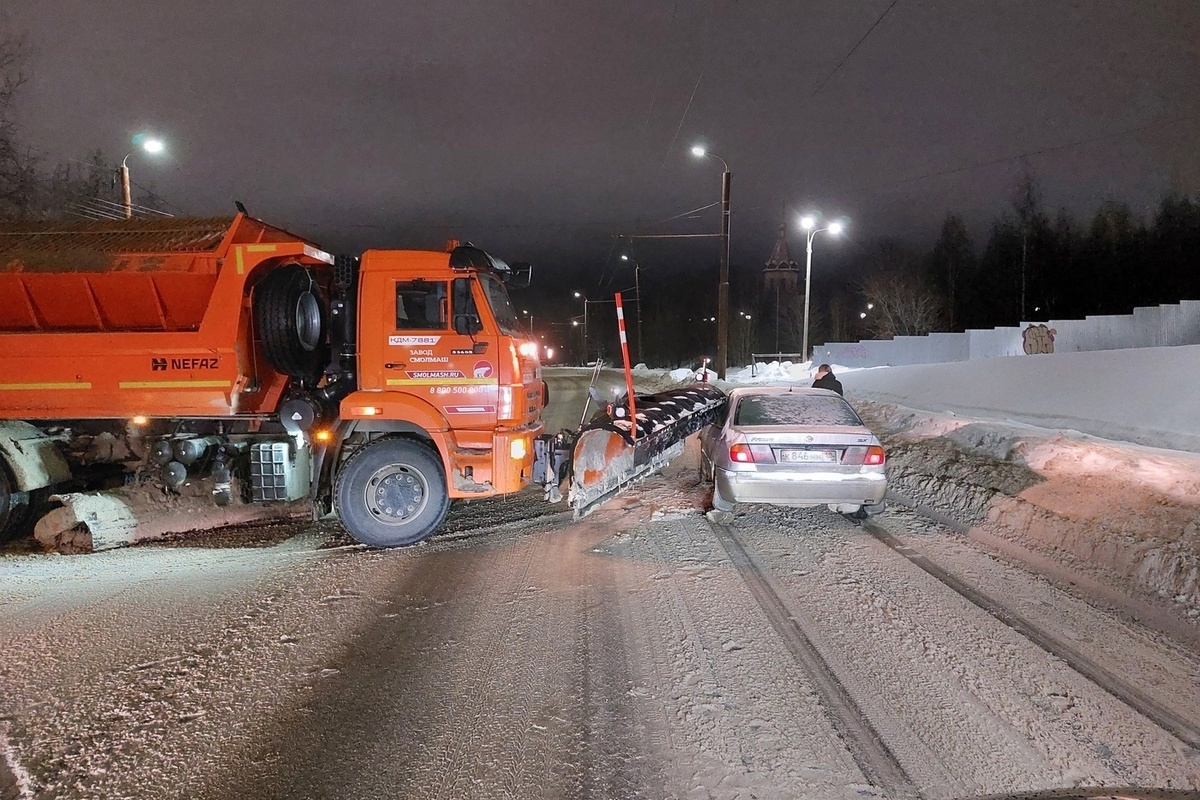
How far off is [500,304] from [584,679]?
4.49 meters

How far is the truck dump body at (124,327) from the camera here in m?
6.99

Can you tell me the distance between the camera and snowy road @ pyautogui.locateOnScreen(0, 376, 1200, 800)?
3.37m

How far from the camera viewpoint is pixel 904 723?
3.76 m

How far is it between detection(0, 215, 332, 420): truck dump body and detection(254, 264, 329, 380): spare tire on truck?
176 mm

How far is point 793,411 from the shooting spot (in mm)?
8062

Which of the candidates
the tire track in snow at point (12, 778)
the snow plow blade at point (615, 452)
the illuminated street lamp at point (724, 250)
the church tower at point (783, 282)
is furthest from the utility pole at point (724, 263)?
the church tower at point (783, 282)

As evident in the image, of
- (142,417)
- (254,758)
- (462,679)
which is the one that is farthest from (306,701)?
(142,417)

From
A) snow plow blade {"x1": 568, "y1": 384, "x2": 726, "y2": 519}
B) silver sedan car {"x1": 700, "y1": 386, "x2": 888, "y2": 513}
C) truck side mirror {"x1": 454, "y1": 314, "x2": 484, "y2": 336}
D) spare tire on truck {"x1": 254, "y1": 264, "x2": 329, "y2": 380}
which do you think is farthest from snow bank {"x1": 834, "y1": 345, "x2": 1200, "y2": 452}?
spare tire on truck {"x1": 254, "y1": 264, "x2": 329, "y2": 380}

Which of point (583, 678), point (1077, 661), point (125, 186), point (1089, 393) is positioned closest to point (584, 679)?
point (583, 678)

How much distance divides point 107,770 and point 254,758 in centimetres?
66

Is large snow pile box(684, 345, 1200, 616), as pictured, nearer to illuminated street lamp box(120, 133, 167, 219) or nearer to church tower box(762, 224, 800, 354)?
illuminated street lamp box(120, 133, 167, 219)

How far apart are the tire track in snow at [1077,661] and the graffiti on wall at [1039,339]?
27763 millimetres

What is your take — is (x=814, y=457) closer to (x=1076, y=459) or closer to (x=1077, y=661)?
(x=1077, y=661)

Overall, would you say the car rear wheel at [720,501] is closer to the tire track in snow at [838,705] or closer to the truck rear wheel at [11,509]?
the tire track in snow at [838,705]
